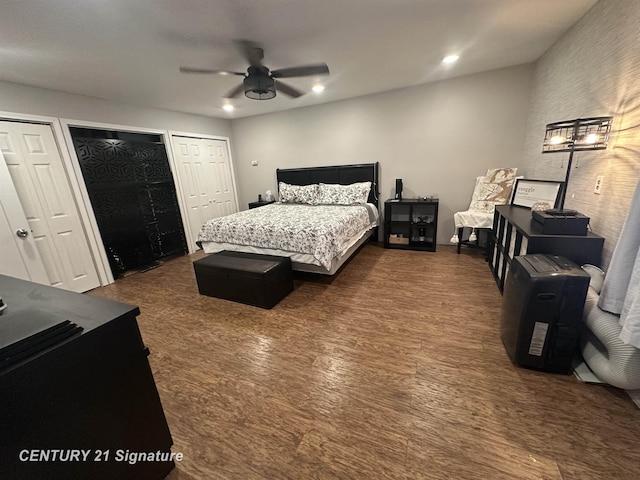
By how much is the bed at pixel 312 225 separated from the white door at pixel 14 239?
1728 mm

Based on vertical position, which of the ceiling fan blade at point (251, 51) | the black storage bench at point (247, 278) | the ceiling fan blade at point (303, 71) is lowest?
the black storage bench at point (247, 278)

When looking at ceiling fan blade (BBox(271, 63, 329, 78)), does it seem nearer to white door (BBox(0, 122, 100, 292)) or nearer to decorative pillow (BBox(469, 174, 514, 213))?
decorative pillow (BBox(469, 174, 514, 213))

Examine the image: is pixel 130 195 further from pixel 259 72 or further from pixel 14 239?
pixel 259 72

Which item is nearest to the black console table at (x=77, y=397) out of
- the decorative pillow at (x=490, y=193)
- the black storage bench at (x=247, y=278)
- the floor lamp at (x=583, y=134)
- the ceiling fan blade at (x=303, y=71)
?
the black storage bench at (x=247, y=278)

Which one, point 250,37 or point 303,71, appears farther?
point 303,71

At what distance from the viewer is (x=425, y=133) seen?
3.98m

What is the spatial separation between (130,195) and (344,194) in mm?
3379

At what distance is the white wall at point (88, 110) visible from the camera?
9.02 feet

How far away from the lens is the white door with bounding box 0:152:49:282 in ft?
8.59

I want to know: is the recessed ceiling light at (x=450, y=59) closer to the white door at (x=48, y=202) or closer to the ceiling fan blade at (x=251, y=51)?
the ceiling fan blade at (x=251, y=51)

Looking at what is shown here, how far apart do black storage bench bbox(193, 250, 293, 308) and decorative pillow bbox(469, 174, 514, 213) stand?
115 inches

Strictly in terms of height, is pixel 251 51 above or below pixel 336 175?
above

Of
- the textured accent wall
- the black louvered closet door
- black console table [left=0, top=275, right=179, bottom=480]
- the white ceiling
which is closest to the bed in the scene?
the black louvered closet door

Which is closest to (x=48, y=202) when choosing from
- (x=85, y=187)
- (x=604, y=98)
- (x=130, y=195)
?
(x=85, y=187)
